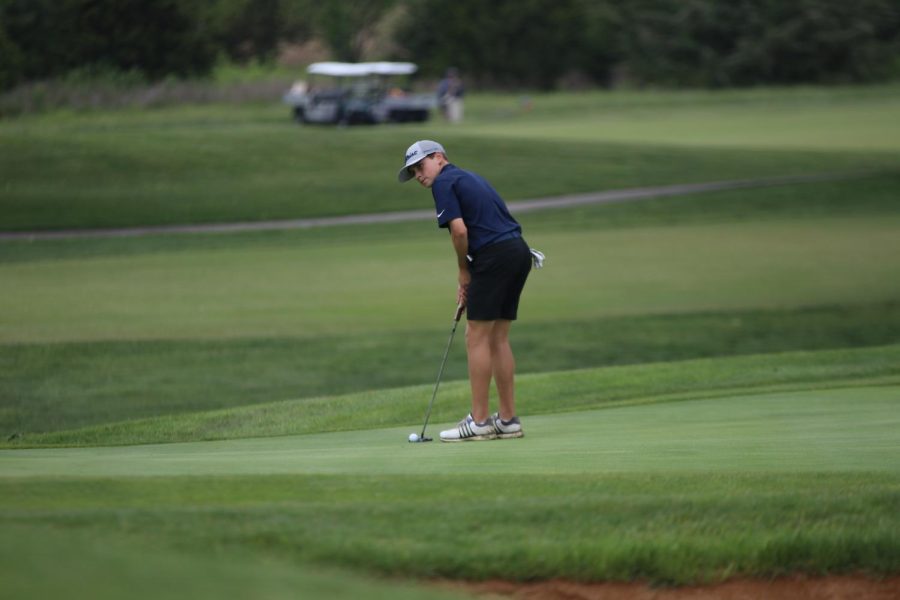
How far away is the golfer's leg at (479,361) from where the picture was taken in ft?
27.0

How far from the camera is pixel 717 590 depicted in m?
5.58

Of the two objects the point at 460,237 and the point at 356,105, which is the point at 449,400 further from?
the point at 356,105

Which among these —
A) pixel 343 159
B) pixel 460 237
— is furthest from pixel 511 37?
A: pixel 460 237

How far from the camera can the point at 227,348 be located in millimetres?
15609

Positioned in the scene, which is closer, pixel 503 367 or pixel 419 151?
pixel 419 151

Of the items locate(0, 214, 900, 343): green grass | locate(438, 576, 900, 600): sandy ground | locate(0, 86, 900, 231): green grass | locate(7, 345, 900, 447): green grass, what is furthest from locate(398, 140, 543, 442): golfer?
locate(0, 86, 900, 231): green grass

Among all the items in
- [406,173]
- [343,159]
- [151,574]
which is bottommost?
[343,159]

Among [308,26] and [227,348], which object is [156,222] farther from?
[308,26]

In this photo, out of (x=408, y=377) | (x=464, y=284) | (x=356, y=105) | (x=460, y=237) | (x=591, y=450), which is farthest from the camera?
(x=356, y=105)

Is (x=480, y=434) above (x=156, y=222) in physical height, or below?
above

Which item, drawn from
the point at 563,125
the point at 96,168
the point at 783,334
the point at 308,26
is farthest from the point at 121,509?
the point at 308,26

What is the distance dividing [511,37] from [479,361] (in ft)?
242

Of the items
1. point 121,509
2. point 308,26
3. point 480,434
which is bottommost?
point 308,26

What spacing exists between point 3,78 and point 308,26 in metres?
A: 38.1
